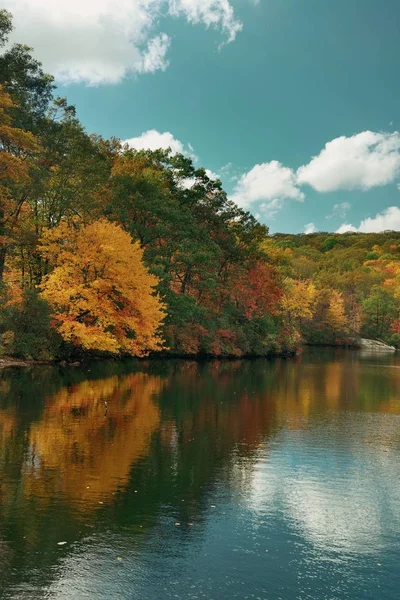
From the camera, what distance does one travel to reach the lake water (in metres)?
8.66

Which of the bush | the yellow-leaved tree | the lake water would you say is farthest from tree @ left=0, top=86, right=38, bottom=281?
the lake water

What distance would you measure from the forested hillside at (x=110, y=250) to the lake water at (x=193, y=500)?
12334 millimetres

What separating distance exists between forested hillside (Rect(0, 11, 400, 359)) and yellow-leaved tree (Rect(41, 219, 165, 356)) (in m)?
0.10

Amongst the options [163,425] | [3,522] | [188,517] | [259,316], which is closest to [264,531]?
[188,517]

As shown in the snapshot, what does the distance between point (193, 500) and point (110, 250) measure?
26437mm

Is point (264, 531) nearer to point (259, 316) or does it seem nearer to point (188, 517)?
point (188, 517)

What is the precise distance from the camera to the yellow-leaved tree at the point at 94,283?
36750 mm

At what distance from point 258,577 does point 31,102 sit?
40.0m

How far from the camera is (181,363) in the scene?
160 ft

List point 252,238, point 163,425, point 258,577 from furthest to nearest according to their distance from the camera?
point 252,238 < point 163,425 < point 258,577

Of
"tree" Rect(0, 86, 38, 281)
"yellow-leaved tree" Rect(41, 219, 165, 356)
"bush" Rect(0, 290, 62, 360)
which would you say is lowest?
"bush" Rect(0, 290, 62, 360)

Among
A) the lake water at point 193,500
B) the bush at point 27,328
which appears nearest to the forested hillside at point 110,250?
the bush at point 27,328

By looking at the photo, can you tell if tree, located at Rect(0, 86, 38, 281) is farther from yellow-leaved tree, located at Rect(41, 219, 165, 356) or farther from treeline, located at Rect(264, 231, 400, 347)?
treeline, located at Rect(264, 231, 400, 347)

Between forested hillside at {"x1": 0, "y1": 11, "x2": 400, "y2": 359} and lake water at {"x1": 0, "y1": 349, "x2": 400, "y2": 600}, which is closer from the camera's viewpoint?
lake water at {"x1": 0, "y1": 349, "x2": 400, "y2": 600}
